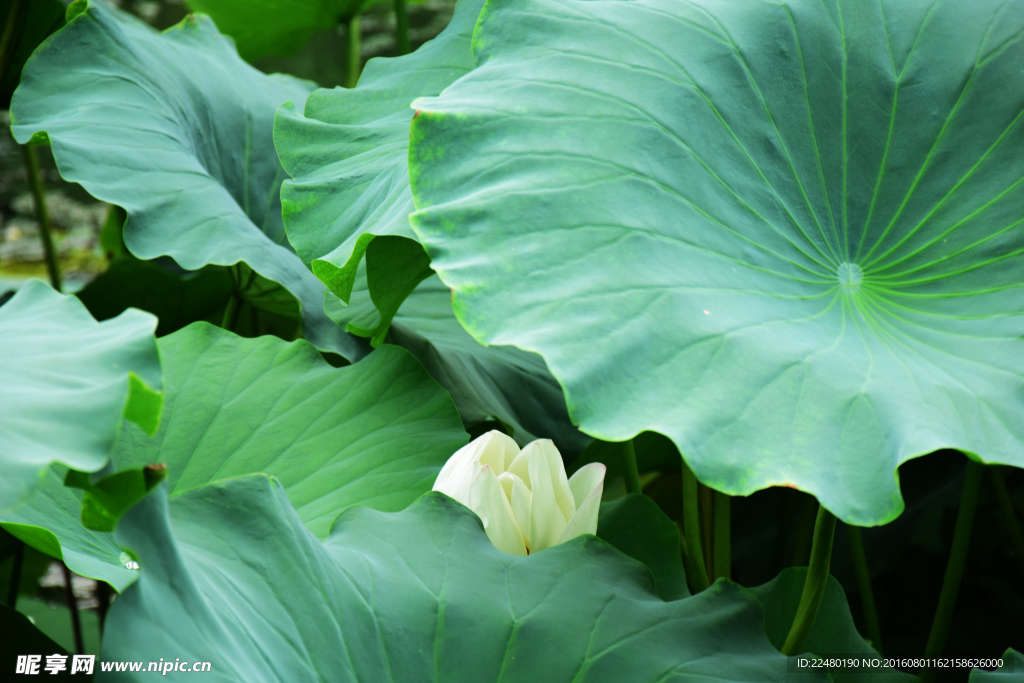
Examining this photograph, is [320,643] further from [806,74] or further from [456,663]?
[806,74]

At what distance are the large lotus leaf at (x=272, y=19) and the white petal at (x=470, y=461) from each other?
1131 millimetres

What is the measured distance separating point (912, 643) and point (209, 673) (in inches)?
39.5

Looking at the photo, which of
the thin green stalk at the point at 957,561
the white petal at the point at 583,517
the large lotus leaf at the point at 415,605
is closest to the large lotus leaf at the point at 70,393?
the large lotus leaf at the point at 415,605

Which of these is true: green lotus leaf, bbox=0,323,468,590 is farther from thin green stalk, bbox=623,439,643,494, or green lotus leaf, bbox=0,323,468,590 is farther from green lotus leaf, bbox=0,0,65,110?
green lotus leaf, bbox=0,0,65,110

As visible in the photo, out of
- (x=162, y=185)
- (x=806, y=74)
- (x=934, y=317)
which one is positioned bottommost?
(x=162, y=185)

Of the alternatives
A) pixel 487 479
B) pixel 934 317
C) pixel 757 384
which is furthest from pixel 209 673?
pixel 934 317

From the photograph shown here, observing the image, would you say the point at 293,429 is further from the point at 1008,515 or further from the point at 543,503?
the point at 1008,515

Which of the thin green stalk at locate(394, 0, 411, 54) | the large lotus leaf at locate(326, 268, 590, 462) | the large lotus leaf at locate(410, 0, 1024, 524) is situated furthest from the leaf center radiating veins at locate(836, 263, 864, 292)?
the thin green stalk at locate(394, 0, 411, 54)

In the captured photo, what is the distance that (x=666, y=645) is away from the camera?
56 cm

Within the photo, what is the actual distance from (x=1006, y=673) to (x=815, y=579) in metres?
0.16

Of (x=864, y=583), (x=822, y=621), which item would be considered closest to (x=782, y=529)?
(x=864, y=583)

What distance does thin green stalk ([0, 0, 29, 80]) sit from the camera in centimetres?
116

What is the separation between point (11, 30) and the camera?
118cm

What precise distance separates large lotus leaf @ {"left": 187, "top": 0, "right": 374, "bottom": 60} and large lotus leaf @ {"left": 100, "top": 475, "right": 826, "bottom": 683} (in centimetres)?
121
